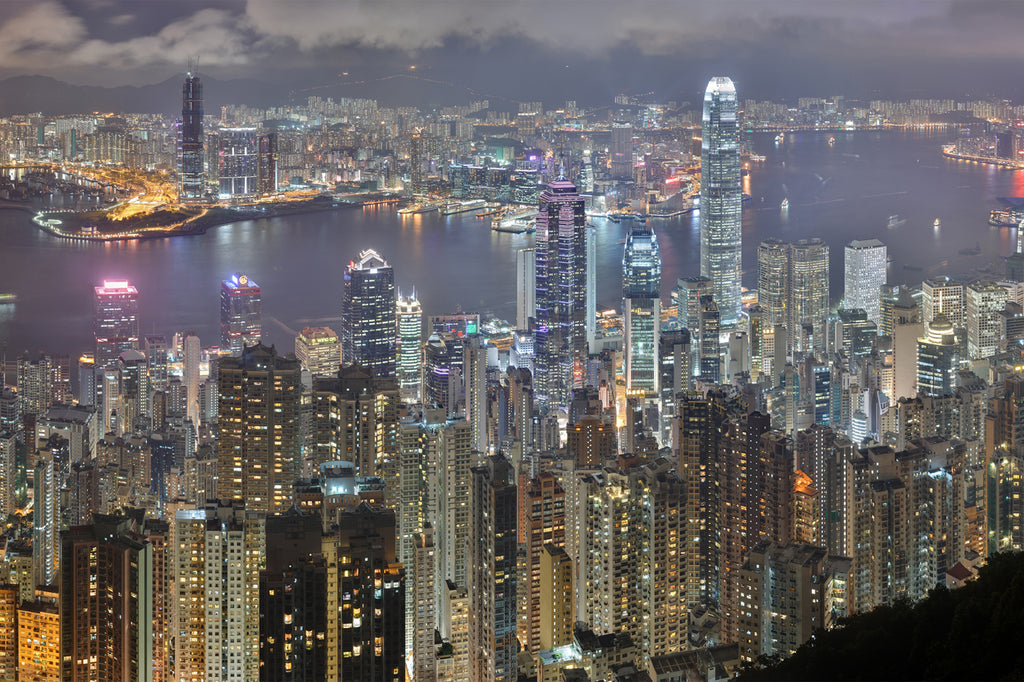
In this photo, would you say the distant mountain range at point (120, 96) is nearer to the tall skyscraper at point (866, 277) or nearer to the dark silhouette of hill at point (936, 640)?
the tall skyscraper at point (866, 277)

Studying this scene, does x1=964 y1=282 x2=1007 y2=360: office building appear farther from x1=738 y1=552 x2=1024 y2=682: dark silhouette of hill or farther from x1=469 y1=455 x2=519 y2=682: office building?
x1=738 y1=552 x2=1024 y2=682: dark silhouette of hill

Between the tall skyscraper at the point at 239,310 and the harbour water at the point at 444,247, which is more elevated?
the harbour water at the point at 444,247

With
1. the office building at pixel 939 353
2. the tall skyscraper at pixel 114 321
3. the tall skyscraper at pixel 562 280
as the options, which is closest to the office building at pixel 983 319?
the office building at pixel 939 353

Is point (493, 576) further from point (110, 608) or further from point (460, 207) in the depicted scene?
point (460, 207)

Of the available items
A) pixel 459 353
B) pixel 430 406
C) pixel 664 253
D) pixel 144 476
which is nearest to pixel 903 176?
pixel 664 253

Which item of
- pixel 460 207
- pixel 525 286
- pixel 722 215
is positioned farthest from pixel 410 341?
pixel 722 215

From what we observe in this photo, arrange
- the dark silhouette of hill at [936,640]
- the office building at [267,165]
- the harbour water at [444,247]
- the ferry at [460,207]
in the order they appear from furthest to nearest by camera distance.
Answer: the ferry at [460,207] → the office building at [267,165] → the harbour water at [444,247] → the dark silhouette of hill at [936,640]
